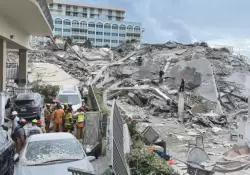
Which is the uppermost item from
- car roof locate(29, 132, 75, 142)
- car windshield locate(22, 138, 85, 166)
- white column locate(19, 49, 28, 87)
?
white column locate(19, 49, 28, 87)

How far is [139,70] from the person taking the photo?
3847 centimetres

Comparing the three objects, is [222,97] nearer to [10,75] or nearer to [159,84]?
[159,84]

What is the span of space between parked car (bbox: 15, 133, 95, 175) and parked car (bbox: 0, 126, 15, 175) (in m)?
0.18

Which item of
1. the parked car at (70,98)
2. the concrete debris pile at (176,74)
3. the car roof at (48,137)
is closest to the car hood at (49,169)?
the car roof at (48,137)

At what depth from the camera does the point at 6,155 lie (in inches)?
311

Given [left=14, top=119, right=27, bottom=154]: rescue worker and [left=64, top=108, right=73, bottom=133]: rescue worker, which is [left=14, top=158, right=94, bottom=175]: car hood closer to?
[left=14, top=119, right=27, bottom=154]: rescue worker

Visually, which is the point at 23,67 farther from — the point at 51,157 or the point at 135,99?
the point at 51,157

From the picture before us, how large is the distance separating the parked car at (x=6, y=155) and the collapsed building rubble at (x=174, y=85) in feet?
31.9

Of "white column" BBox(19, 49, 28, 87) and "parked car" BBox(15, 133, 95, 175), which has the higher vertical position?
"white column" BBox(19, 49, 28, 87)

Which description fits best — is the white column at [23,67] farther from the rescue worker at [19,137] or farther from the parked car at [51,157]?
the parked car at [51,157]

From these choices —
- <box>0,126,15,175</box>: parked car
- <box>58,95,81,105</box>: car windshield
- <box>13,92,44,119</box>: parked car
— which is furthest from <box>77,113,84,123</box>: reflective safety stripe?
<box>58,95,81,105</box>: car windshield

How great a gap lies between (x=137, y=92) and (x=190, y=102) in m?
4.62

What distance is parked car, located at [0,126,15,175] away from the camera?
762cm

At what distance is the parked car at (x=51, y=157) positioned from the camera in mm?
7980
